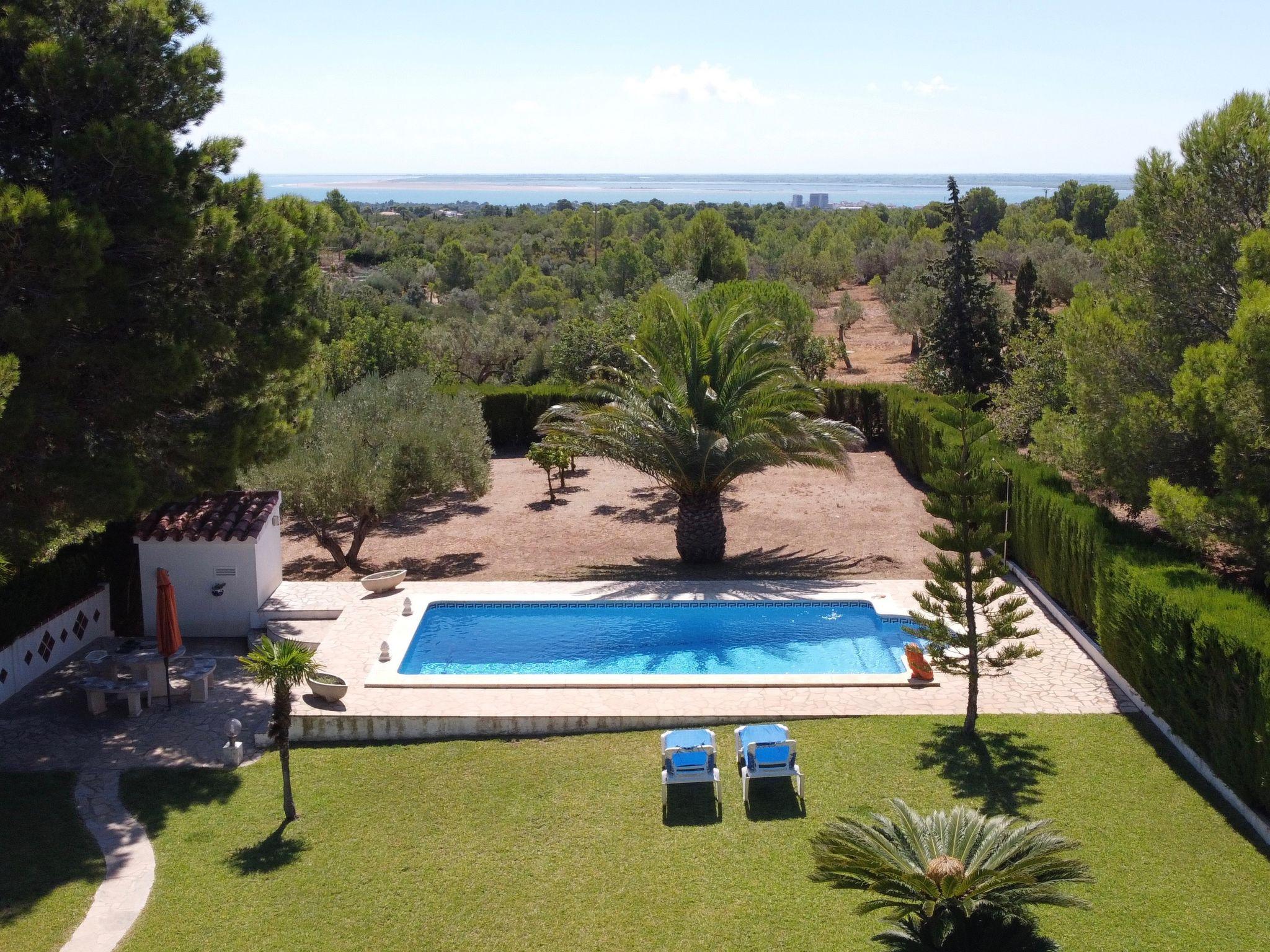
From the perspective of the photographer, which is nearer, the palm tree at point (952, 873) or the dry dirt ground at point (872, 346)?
the palm tree at point (952, 873)

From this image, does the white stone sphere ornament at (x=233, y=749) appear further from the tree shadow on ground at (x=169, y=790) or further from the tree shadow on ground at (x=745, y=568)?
the tree shadow on ground at (x=745, y=568)

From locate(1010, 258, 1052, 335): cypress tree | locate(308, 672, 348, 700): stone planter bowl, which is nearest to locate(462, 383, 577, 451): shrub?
locate(308, 672, 348, 700): stone planter bowl

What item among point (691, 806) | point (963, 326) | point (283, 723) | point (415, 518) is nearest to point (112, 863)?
point (283, 723)

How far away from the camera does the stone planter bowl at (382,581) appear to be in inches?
671

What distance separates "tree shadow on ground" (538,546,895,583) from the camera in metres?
18.1

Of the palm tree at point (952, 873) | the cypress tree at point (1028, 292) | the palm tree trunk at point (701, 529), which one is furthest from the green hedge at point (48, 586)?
the cypress tree at point (1028, 292)

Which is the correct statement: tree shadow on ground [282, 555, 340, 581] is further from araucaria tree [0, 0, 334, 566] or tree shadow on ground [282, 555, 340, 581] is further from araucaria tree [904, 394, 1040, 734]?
araucaria tree [904, 394, 1040, 734]

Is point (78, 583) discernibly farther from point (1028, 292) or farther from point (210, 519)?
point (1028, 292)

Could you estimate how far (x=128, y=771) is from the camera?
11.7m

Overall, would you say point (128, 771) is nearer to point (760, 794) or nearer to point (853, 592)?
point (760, 794)

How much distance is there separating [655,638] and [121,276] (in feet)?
28.3

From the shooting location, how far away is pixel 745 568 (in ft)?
61.2

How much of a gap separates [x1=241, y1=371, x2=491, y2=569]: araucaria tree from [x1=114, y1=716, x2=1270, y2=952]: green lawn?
22.1 ft

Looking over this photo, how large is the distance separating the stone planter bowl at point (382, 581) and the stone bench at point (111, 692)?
4.36 meters
